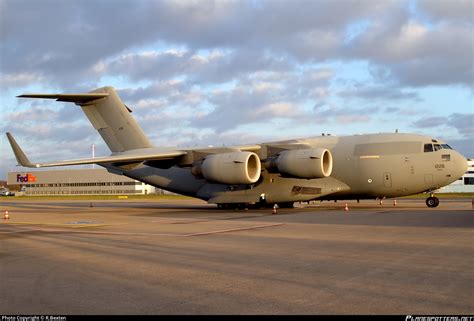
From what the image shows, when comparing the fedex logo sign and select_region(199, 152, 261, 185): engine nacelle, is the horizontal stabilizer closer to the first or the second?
select_region(199, 152, 261, 185): engine nacelle

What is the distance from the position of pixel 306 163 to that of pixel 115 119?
41.4ft

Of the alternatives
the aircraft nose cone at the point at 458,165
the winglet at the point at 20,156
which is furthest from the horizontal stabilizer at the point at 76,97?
the aircraft nose cone at the point at 458,165

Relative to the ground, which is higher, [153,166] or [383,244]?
[153,166]

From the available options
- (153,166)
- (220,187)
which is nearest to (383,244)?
(220,187)

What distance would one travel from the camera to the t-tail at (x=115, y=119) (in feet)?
95.8

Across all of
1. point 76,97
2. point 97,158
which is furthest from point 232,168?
point 76,97

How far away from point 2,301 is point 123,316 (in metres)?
1.83

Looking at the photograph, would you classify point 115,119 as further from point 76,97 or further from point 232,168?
point 232,168

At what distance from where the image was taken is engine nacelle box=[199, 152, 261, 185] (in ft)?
78.0

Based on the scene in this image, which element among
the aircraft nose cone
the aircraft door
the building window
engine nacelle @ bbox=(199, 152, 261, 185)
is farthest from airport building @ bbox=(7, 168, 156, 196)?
the aircraft nose cone

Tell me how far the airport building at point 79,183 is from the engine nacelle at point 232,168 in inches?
2864

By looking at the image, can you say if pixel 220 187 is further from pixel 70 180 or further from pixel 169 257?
pixel 70 180

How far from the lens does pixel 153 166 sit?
91.0 feet

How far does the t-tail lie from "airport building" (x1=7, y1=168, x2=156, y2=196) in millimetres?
66249
